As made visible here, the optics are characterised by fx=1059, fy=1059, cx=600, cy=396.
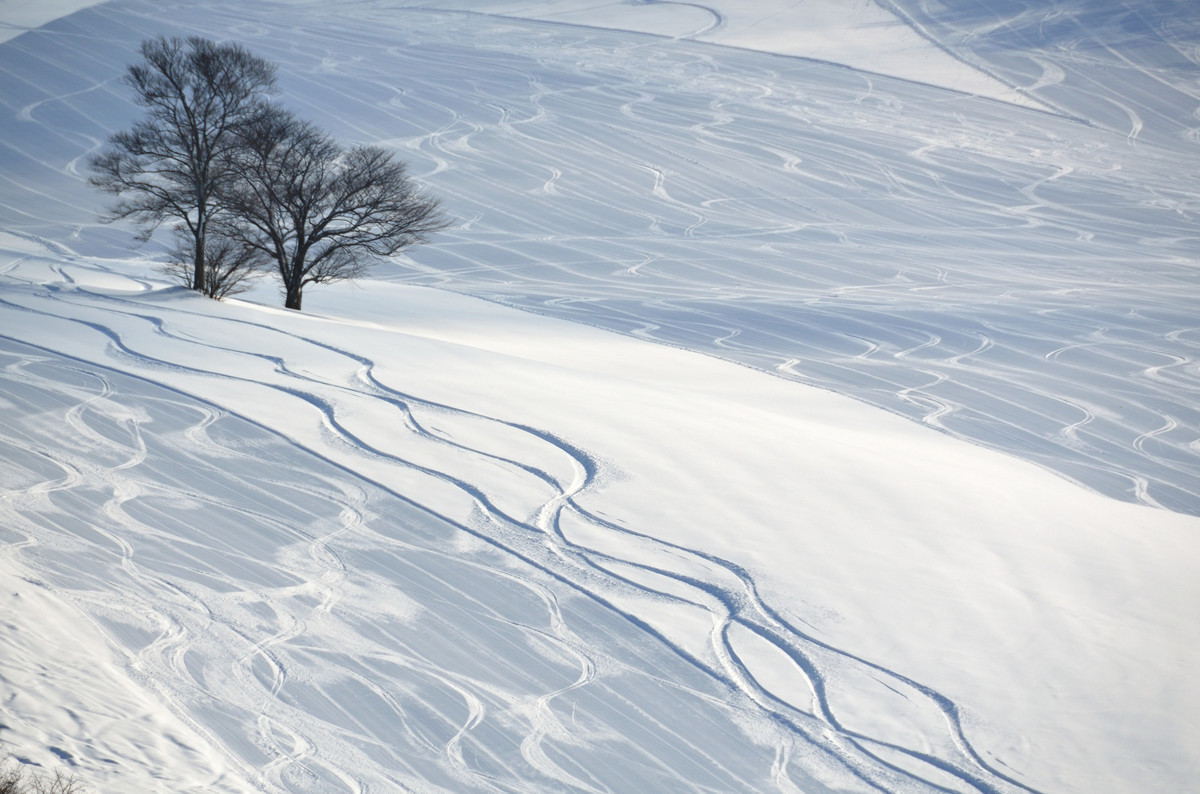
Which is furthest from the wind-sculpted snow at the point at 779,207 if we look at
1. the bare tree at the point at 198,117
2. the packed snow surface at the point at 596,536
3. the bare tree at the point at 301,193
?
the bare tree at the point at 198,117

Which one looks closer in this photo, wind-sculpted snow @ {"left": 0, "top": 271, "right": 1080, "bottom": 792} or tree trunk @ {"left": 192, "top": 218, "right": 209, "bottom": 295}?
wind-sculpted snow @ {"left": 0, "top": 271, "right": 1080, "bottom": 792}

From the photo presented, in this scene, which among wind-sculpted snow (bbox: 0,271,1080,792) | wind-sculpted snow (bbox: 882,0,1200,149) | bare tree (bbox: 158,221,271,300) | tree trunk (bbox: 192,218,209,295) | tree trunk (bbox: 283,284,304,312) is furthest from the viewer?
wind-sculpted snow (bbox: 882,0,1200,149)

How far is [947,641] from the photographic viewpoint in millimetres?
6863

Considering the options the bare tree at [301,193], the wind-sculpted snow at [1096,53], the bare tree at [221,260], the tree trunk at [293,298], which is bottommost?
the tree trunk at [293,298]

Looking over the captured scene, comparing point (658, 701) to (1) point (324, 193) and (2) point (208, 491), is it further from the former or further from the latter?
(1) point (324, 193)

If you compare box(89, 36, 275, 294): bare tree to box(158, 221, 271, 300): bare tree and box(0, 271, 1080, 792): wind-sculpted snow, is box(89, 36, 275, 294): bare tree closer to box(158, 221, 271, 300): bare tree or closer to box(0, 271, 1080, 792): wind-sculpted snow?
box(158, 221, 271, 300): bare tree

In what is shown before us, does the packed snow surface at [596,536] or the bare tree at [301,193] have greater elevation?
the bare tree at [301,193]

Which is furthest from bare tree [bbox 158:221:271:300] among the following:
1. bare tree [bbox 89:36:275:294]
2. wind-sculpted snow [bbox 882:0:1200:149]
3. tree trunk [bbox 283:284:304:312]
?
wind-sculpted snow [bbox 882:0:1200:149]

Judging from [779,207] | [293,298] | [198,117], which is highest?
[198,117]

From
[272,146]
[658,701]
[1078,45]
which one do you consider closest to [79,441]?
[658,701]

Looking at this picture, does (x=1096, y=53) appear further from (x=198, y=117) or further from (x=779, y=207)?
(x=198, y=117)

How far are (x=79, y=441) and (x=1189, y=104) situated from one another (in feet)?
172

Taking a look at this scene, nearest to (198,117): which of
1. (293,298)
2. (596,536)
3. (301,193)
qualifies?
(301,193)

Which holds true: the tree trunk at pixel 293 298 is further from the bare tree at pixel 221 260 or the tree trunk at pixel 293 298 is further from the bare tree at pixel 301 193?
the bare tree at pixel 221 260
